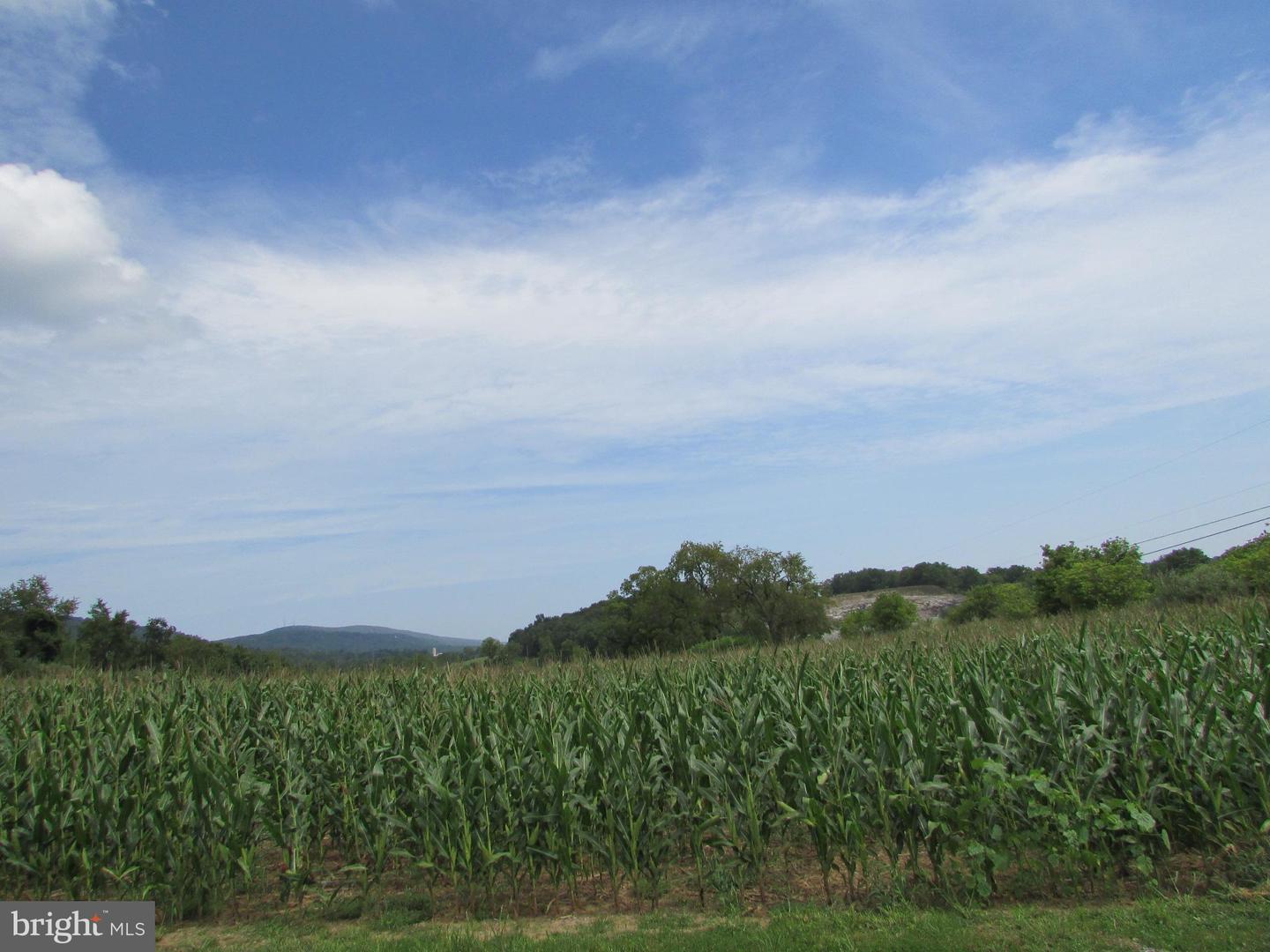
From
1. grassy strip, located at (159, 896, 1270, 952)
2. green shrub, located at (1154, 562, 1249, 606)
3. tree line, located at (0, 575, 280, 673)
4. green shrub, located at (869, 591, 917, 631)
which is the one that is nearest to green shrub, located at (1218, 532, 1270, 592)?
green shrub, located at (1154, 562, 1249, 606)

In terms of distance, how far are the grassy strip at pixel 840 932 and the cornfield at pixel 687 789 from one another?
37 centimetres

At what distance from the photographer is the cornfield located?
5.90 metres

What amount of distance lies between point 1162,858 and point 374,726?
6931 mm

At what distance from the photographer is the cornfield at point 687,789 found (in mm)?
5898

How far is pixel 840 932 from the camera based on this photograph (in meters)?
5.27

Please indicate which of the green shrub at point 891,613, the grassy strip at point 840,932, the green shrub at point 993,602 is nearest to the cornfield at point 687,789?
the grassy strip at point 840,932

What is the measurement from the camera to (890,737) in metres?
6.12

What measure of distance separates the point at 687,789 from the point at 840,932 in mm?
1754

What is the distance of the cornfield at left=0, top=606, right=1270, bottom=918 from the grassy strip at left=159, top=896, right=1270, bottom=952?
14.4 inches

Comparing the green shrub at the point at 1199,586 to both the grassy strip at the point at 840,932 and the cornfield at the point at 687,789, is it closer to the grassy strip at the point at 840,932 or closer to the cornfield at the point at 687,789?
the cornfield at the point at 687,789

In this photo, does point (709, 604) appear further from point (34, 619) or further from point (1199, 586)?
point (34, 619)

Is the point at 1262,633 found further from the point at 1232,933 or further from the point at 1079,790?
the point at 1232,933

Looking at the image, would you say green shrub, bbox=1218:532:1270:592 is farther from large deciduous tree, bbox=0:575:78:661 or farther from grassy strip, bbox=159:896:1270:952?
large deciduous tree, bbox=0:575:78:661

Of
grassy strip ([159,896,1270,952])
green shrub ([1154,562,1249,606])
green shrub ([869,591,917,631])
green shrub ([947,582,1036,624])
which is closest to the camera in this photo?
grassy strip ([159,896,1270,952])
